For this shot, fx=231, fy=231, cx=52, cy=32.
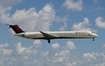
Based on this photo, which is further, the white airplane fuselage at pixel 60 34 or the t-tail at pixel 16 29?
the t-tail at pixel 16 29

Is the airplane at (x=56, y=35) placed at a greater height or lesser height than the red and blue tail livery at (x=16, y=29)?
lesser

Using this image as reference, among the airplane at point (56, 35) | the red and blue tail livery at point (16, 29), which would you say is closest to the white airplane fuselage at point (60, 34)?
the airplane at point (56, 35)

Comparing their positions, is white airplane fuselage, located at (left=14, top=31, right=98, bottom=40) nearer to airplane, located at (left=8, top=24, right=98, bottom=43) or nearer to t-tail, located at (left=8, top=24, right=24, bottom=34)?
airplane, located at (left=8, top=24, right=98, bottom=43)

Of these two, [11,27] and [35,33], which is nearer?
[35,33]

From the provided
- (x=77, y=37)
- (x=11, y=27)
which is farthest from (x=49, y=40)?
(x=11, y=27)

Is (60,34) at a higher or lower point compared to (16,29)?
lower

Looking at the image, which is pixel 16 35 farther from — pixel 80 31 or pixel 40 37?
pixel 80 31

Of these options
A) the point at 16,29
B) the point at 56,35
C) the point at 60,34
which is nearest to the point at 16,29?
the point at 16,29

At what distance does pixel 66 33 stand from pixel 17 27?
3680 cm

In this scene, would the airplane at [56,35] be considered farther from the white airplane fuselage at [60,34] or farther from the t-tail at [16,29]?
the t-tail at [16,29]

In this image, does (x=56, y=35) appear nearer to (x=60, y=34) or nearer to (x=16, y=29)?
(x=60, y=34)

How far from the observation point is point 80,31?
14900cm

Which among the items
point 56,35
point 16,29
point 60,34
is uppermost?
point 16,29

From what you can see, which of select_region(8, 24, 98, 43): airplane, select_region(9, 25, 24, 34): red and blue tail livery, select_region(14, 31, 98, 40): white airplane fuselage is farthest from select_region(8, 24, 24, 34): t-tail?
select_region(14, 31, 98, 40): white airplane fuselage
